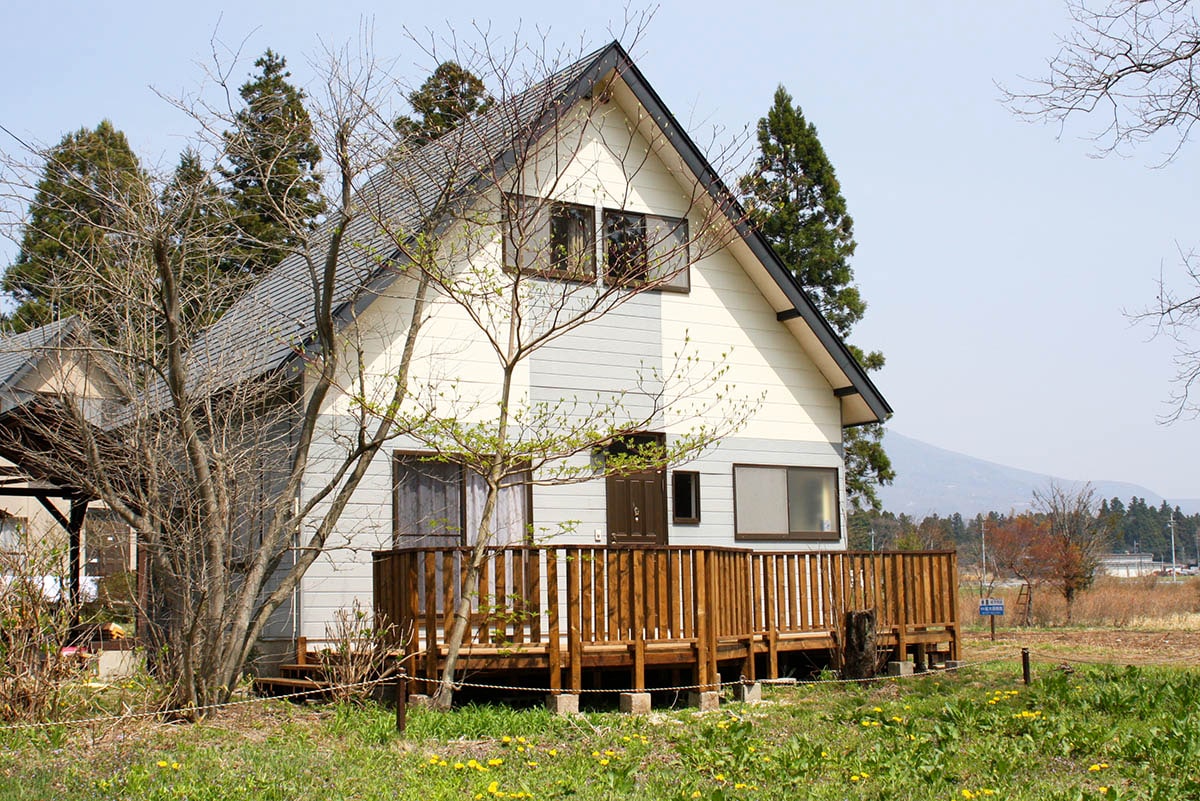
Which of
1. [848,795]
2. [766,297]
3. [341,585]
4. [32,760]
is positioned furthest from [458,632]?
[766,297]

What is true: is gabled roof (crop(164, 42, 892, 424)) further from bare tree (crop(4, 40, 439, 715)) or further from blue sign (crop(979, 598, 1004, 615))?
blue sign (crop(979, 598, 1004, 615))

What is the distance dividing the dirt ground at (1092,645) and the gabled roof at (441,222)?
413 cm

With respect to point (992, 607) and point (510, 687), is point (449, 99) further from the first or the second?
point (992, 607)

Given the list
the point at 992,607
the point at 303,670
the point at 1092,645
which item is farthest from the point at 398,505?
the point at 1092,645

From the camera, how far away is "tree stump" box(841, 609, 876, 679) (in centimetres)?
1436

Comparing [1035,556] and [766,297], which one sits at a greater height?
[766,297]

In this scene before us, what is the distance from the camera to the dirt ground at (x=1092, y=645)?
56.0 ft

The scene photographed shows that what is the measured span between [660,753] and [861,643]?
547 cm

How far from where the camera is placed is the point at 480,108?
15008 millimetres

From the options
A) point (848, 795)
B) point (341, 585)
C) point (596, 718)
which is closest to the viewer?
point (848, 795)

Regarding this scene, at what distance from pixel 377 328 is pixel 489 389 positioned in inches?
64.6

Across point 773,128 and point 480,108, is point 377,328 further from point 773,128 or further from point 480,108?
point 773,128

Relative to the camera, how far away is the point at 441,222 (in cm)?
1401

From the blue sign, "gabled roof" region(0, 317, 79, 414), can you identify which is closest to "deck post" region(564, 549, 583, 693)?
"gabled roof" region(0, 317, 79, 414)
